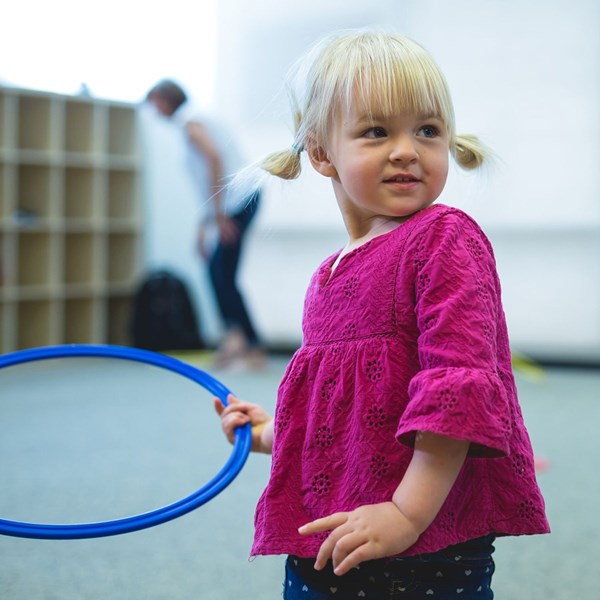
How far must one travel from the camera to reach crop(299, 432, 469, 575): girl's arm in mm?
791

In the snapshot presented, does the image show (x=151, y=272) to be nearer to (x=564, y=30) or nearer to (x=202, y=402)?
Result: (x=202, y=402)

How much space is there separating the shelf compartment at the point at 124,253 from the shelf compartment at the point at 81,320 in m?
0.24

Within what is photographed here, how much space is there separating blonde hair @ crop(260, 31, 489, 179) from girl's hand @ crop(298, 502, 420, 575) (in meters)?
0.38

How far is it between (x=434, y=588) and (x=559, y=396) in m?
2.91

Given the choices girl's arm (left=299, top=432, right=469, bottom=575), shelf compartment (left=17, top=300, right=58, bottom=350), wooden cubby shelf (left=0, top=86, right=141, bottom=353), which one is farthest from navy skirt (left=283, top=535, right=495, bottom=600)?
shelf compartment (left=17, top=300, right=58, bottom=350)

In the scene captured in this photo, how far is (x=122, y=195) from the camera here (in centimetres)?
529

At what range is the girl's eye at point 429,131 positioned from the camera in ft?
2.98

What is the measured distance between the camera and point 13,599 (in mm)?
1604

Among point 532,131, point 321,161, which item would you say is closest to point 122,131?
point 532,131

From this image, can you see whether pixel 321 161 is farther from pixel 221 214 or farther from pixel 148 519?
pixel 221 214

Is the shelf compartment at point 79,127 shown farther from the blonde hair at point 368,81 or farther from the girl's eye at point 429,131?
the girl's eye at point 429,131

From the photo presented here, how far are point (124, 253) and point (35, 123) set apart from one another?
918 mm

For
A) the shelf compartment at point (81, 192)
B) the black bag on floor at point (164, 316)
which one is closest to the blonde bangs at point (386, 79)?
the black bag on floor at point (164, 316)

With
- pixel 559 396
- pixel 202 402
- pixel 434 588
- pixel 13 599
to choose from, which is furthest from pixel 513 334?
pixel 434 588
